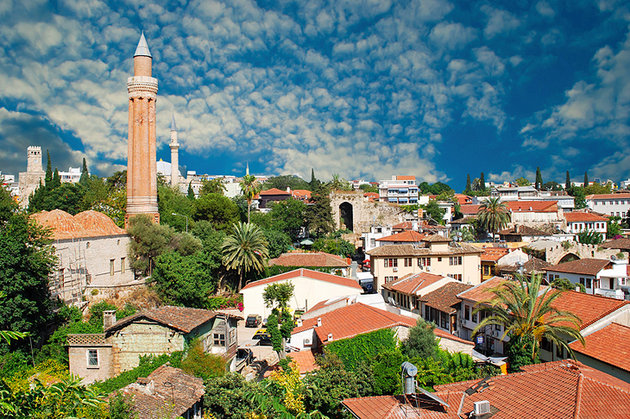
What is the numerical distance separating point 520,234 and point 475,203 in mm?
34158

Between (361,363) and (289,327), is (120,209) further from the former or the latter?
(361,363)

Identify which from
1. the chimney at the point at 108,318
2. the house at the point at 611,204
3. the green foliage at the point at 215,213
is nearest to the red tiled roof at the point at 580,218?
the house at the point at 611,204

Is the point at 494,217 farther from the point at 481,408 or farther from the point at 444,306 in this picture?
the point at 481,408

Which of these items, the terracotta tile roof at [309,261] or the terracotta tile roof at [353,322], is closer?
the terracotta tile roof at [353,322]

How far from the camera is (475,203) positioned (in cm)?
9075

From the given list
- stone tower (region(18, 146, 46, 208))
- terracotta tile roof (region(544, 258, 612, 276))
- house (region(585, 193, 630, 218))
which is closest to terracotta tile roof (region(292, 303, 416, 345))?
terracotta tile roof (region(544, 258, 612, 276))

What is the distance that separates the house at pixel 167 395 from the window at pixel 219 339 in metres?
5.12

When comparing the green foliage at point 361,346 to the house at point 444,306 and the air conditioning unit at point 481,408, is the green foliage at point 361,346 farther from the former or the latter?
the air conditioning unit at point 481,408

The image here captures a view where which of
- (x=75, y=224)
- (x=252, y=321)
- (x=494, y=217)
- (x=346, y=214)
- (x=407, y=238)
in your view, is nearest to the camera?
(x=75, y=224)

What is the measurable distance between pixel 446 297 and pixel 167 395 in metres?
18.8

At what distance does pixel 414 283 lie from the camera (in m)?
33.8

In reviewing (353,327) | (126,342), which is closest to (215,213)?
(126,342)

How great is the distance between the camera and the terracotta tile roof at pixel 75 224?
29.6 metres

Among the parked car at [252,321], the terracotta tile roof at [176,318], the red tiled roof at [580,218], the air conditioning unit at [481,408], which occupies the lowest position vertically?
the parked car at [252,321]
